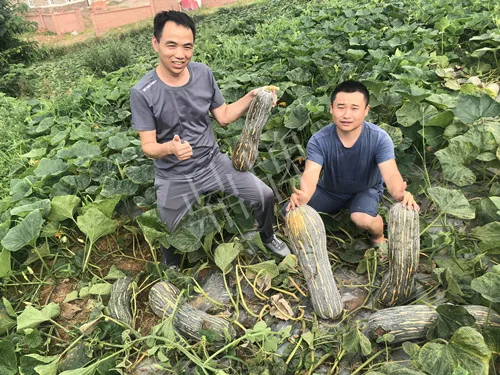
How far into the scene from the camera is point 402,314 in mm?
1910

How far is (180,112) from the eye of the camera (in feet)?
7.98

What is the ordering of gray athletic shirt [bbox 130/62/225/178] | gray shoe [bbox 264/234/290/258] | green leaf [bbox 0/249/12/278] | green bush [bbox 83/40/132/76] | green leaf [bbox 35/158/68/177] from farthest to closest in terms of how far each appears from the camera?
green bush [bbox 83/40/132/76], green leaf [bbox 35/158/68/177], gray shoe [bbox 264/234/290/258], green leaf [bbox 0/249/12/278], gray athletic shirt [bbox 130/62/225/178]

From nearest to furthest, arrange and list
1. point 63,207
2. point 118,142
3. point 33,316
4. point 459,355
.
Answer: point 459,355 → point 33,316 → point 63,207 → point 118,142

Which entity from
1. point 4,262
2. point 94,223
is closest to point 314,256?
point 94,223

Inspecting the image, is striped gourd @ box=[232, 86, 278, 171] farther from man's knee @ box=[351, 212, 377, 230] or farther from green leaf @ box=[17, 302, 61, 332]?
green leaf @ box=[17, 302, 61, 332]

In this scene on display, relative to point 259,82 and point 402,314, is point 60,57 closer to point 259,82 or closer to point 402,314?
point 259,82

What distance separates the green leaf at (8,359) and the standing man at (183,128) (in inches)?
37.8

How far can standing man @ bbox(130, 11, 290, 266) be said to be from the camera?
7.47ft

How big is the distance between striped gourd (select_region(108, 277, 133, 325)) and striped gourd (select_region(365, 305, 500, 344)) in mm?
1306

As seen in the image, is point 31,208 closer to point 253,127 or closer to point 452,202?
point 253,127

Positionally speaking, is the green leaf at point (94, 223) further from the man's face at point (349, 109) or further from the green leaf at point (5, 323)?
the man's face at point (349, 109)

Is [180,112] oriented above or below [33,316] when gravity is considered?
above

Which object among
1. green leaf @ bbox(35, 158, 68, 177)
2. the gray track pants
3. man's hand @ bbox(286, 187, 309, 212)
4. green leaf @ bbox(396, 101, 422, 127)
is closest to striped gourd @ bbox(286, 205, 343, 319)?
man's hand @ bbox(286, 187, 309, 212)

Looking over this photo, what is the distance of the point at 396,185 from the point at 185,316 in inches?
51.7
